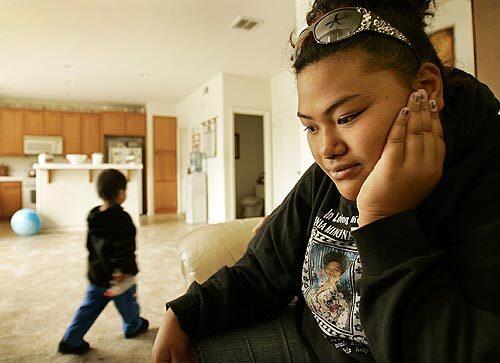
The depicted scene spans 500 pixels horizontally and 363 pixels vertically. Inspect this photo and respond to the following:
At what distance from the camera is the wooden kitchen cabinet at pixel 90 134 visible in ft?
26.1

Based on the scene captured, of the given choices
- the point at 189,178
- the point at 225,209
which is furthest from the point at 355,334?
the point at 189,178

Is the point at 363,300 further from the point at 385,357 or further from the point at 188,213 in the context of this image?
the point at 188,213

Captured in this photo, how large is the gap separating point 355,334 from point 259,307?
0.81 ft

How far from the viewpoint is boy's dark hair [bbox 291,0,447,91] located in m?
0.50

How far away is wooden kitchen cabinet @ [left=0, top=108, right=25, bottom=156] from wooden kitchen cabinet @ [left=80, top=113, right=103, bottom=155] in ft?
4.04

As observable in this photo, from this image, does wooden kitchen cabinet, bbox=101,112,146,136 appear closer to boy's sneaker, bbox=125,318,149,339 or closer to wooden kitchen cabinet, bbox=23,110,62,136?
wooden kitchen cabinet, bbox=23,110,62,136

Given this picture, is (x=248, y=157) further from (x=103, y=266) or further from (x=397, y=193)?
(x=397, y=193)

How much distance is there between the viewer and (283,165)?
20.0 feet

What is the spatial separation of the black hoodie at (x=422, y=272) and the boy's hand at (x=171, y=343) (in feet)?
0.05

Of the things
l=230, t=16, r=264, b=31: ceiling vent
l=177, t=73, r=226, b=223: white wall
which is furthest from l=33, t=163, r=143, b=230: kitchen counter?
l=230, t=16, r=264, b=31: ceiling vent

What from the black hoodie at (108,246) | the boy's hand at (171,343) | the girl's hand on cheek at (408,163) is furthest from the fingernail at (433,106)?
the black hoodie at (108,246)

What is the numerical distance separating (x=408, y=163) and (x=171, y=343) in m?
0.55

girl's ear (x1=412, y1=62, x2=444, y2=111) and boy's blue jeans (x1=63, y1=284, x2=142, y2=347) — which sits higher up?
girl's ear (x1=412, y1=62, x2=444, y2=111)

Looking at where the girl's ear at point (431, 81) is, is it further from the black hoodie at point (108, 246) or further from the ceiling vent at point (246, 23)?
the ceiling vent at point (246, 23)
